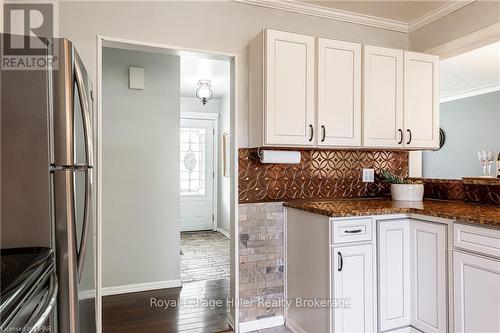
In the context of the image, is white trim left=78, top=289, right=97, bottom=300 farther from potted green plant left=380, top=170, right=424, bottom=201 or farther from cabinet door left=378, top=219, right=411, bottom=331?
potted green plant left=380, top=170, right=424, bottom=201

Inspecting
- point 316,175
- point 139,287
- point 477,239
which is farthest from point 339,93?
point 139,287

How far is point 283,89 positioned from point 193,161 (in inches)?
158

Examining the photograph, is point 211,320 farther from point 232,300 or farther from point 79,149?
point 79,149

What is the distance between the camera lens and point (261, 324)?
2.42 m

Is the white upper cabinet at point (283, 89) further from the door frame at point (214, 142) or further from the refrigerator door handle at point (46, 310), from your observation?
the door frame at point (214, 142)

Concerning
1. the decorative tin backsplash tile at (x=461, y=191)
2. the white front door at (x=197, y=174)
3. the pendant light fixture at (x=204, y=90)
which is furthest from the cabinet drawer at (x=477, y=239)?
the white front door at (x=197, y=174)

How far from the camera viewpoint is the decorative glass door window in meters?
5.92

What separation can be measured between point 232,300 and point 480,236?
66.4 inches

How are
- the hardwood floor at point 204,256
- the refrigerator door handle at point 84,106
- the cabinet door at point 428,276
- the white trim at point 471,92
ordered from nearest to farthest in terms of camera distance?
the refrigerator door handle at point 84,106
the cabinet door at point 428,276
the hardwood floor at point 204,256
the white trim at point 471,92

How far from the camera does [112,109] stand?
10.1 feet

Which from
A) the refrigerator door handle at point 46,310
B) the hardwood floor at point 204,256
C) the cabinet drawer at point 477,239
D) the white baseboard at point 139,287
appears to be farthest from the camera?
the hardwood floor at point 204,256

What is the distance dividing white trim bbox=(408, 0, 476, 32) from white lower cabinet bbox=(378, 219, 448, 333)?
5.79ft

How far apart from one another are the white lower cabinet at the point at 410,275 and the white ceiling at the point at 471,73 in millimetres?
2256

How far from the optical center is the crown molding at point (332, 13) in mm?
2471
